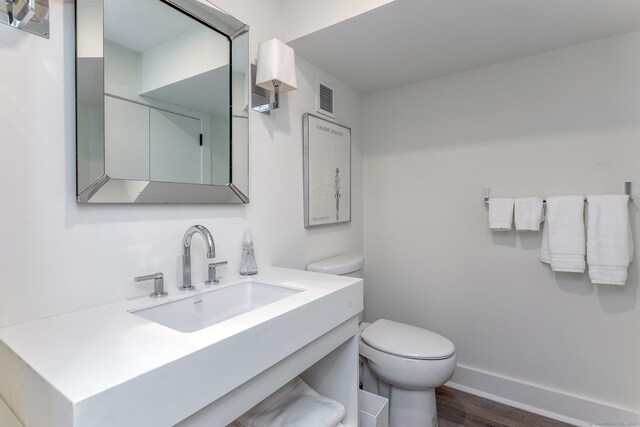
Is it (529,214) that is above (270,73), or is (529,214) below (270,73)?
below

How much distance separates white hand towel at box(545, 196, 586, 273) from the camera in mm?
1601

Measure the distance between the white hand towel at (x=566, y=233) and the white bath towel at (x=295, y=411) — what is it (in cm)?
130

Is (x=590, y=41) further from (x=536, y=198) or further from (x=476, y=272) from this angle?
(x=476, y=272)

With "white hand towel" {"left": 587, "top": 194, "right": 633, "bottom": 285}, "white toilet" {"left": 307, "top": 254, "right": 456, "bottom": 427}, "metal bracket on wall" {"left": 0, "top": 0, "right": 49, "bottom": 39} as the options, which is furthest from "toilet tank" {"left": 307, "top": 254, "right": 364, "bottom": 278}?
"metal bracket on wall" {"left": 0, "top": 0, "right": 49, "bottom": 39}

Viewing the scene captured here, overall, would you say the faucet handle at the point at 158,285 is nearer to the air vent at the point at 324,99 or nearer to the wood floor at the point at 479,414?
the air vent at the point at 324,99

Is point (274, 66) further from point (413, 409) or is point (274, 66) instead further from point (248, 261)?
point (413, 409)

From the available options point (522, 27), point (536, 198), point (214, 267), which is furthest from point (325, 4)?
point (536, 198)

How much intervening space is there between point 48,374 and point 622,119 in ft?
7.61

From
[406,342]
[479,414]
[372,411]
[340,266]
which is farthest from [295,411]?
[479,414]

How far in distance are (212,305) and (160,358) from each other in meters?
0.55

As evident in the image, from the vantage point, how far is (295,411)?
3.98 feet

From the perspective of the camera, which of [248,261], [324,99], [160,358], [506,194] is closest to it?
[160,358]

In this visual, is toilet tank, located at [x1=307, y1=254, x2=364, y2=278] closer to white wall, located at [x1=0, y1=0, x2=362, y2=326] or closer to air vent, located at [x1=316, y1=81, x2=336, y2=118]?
white wall, located at [x1=0, y1=0, x2=362, y2=326]

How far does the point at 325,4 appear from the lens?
1.52m
